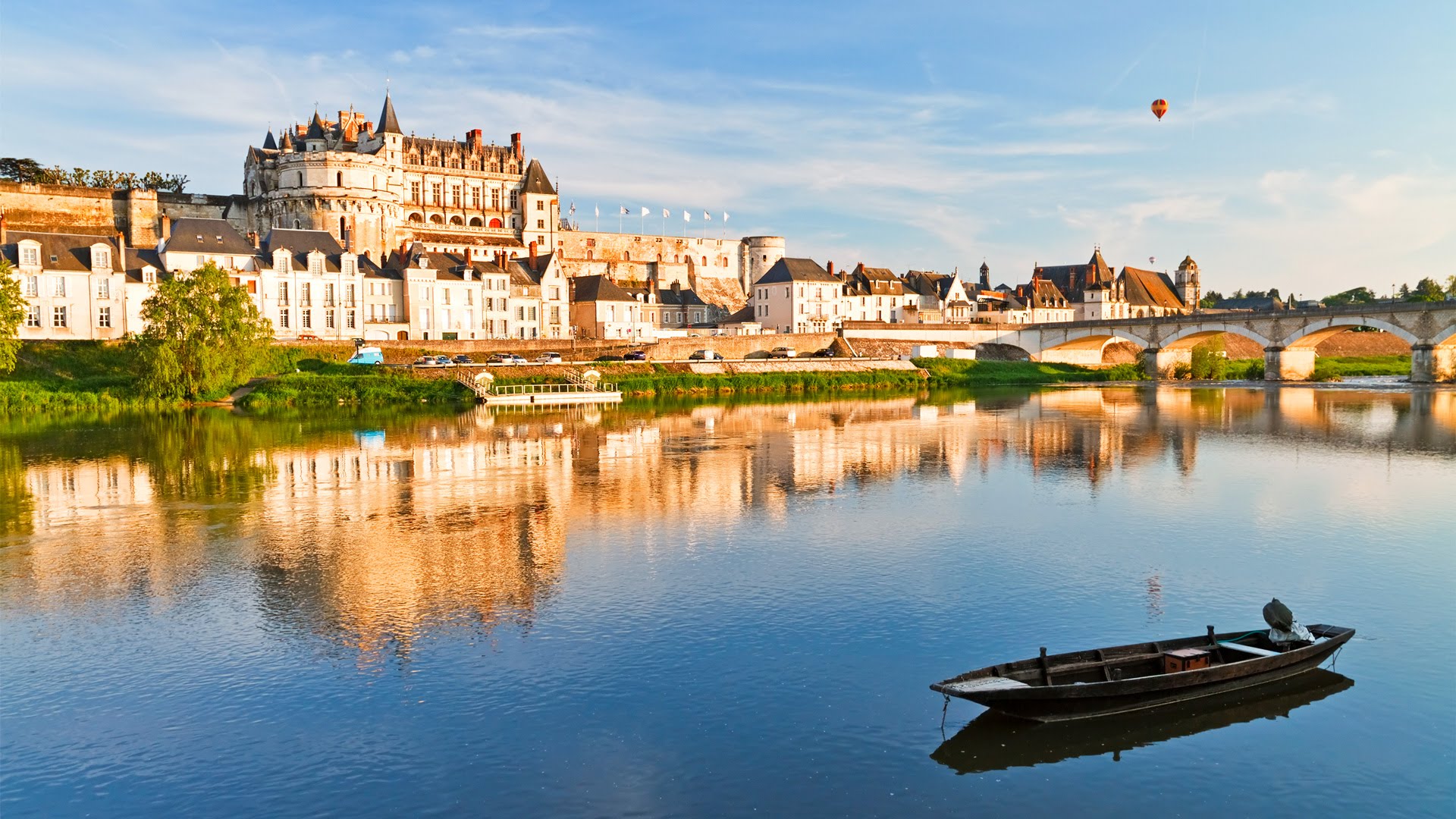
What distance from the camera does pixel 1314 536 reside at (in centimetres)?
1862

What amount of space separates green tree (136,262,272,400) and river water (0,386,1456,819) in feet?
51.6

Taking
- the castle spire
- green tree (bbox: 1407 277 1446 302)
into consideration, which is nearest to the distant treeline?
green tree (bbox: 1407 277 1446 302)

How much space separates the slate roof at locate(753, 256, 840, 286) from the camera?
7838 centimetres

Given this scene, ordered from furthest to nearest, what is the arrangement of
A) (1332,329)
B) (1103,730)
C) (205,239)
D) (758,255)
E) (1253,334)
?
(758,255) < (1253,334) < (1332,329) < (205,239) < (1103,730)

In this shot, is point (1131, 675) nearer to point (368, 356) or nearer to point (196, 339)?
point (196, 339)

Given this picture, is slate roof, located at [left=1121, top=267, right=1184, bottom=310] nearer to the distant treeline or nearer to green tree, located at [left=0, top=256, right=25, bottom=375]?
the distant treeline

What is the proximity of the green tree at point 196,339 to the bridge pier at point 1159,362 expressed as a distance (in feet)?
176

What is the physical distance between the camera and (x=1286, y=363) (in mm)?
64062

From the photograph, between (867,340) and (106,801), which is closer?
(106,801)

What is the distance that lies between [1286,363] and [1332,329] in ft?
10.8

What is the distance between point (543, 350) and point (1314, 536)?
151 ft

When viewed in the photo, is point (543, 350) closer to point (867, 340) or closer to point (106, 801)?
point (867, 340)

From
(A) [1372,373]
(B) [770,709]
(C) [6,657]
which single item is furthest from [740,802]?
(A) [1372,373]

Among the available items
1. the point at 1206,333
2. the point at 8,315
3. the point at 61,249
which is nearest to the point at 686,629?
the point at 8,315
